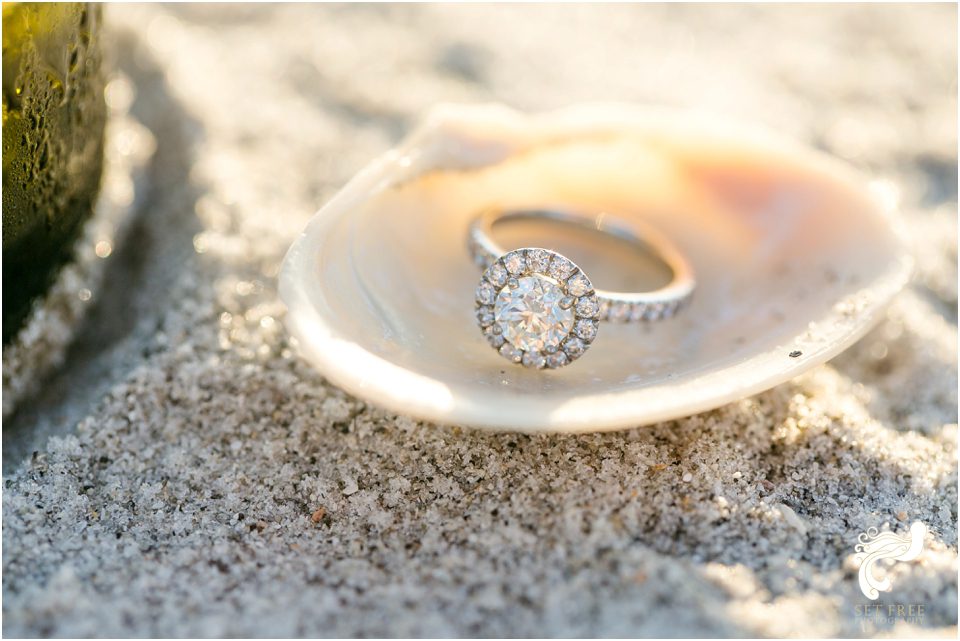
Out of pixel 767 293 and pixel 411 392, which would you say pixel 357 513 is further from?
pixel 767 293

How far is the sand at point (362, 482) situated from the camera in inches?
36.4

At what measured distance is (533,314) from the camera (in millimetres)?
1188

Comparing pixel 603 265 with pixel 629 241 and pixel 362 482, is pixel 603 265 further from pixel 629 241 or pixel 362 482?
pixel 362 482

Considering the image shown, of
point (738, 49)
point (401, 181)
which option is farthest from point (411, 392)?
point (738, 49)

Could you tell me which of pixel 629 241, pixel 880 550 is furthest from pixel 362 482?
pixel 629 241

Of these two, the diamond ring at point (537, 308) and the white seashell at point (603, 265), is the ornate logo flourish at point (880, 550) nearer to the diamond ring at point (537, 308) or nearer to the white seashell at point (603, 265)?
the white seashell at point (603, 265)

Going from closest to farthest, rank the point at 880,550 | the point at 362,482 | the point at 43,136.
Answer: the point at 880,550 → the point at 362,482 → the point at 43,136

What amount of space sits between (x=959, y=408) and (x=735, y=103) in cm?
119

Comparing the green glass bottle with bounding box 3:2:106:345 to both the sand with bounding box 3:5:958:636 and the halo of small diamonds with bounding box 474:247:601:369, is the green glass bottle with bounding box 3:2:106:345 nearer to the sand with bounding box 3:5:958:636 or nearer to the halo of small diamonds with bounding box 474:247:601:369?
the sand with bounding box 3:5:958:636

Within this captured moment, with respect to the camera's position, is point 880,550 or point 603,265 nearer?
point 880,550

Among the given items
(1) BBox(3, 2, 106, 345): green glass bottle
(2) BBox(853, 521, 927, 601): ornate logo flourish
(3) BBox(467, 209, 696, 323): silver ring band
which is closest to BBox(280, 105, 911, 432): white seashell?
(3) BBox(467, 209, 696, 323): silver ring band

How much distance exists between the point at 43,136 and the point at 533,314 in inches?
30.3

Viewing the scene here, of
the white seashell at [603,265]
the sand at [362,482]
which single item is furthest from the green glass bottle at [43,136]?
the white seashell at [603,265]

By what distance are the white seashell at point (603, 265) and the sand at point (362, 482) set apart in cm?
10
